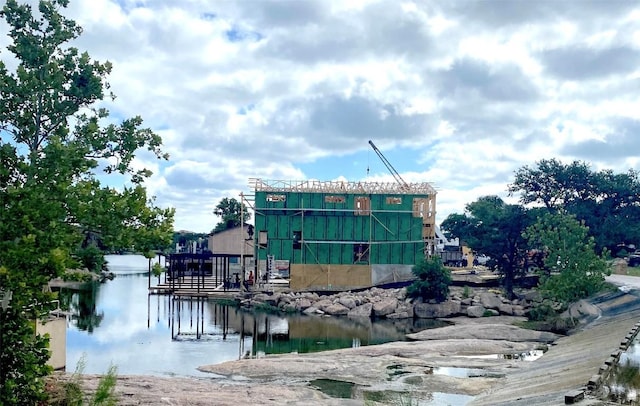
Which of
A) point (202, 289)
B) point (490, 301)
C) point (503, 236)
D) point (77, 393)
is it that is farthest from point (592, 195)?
point (77, 393)

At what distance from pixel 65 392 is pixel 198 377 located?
962cm

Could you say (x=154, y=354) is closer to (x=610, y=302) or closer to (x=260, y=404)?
(x=260, y=404)

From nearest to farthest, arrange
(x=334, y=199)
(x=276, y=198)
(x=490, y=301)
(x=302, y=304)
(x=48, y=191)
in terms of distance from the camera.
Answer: (x=48, y=191), (x=490, y=301), (x=302, y=304), (x=276, y=198), (x=334, y=199)

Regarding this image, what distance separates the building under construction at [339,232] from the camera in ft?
214

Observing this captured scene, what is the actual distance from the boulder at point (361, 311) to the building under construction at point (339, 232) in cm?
1030

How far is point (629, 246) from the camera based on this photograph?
2832 inches

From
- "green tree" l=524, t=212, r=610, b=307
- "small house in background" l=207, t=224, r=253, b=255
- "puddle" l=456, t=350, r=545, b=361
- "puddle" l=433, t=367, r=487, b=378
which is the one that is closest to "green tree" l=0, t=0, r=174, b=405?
"puddle" l=433, t=367, r=487, b=378

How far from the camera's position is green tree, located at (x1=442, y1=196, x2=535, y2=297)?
61438 mm

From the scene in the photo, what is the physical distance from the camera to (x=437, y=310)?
5228 centimetres

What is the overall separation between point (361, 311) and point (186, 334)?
16.5 metres

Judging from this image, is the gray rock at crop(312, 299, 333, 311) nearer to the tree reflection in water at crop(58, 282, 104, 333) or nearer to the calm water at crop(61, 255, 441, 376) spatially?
the calm water at crop(61, 255, 441, 376)

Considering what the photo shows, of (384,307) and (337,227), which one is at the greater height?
(337,227)

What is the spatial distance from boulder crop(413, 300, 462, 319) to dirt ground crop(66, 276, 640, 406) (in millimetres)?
13457

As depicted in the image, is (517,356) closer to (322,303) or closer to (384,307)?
(384,307)
